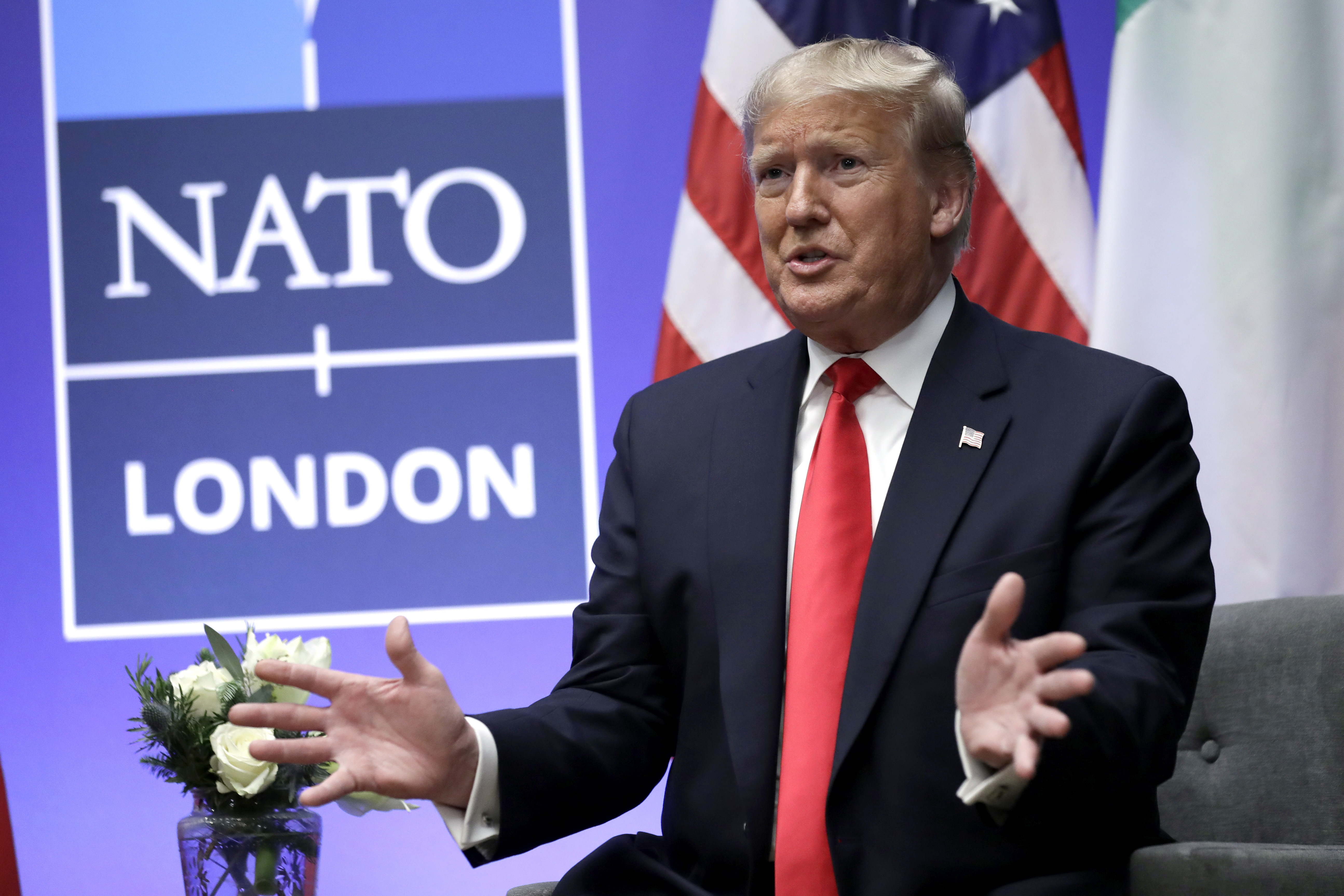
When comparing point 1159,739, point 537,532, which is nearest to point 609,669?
point 1159,739

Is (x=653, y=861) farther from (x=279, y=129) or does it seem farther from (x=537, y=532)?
(x=279, y=129)

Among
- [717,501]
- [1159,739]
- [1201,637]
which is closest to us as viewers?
[1159,739]

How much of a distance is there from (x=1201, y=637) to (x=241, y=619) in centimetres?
210

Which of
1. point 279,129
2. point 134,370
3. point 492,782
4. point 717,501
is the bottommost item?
point 492,782

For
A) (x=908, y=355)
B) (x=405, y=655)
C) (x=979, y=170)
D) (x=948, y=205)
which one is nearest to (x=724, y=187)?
(x=979, y=170)

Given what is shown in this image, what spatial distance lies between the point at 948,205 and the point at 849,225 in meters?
0.17

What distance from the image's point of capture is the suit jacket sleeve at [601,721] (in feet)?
4.86

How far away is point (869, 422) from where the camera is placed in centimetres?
164

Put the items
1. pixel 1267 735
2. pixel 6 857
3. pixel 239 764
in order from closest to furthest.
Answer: pixel 239 764, pixel 1267 735, pixel 6 857

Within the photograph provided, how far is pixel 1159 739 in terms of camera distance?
A: 1.31 m

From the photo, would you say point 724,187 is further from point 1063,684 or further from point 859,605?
point 1063,684

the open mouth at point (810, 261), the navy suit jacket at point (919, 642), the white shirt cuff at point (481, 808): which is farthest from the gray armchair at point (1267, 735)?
the white shirt cuff at point (481, 808)

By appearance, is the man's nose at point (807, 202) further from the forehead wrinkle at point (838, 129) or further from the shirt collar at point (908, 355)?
the shirt collar at point (908, 355)

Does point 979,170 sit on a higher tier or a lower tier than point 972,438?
higher
